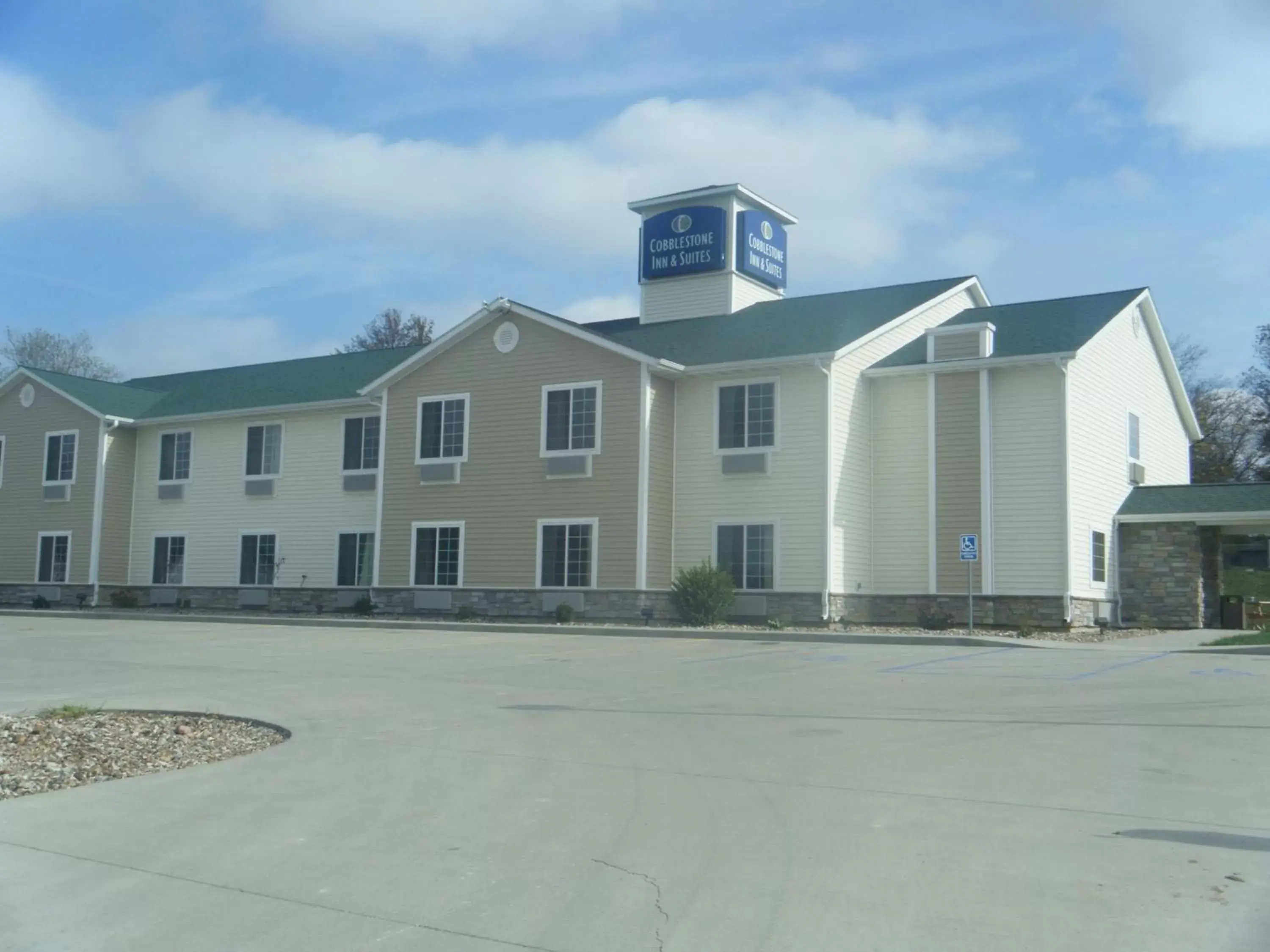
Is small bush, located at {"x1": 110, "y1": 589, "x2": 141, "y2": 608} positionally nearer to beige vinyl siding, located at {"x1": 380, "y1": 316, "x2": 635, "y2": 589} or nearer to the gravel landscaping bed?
beige vinyl siding, located at {"x1": 380, "y1": 316, "x2": 635, "y2": 589}

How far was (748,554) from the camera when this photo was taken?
1057 inches

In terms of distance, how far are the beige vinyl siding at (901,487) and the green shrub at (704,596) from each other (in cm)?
361

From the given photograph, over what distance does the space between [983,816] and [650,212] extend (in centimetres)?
2736

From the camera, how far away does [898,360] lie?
27562mm

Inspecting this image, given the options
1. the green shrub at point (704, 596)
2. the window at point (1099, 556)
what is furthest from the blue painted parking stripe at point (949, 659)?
the window at point (1099, 556)

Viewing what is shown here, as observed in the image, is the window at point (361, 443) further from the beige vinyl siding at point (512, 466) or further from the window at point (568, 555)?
the window at point (568, 555)

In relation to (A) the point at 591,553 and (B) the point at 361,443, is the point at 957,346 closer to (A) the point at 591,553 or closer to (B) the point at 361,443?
(A) the point at 591,553

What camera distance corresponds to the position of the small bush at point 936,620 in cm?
2467

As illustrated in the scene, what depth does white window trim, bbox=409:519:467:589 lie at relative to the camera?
96.6 ft

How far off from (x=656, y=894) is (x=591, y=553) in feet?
71.1

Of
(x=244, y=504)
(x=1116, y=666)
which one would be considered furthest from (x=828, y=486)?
(x=244, y=504)

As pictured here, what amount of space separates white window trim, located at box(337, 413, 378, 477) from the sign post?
15521 millimetres

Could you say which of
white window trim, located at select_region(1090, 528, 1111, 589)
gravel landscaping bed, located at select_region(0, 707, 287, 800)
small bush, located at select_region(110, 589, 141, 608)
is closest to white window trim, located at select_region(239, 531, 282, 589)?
small bush, located at select_region(110, 589, 141, 608)

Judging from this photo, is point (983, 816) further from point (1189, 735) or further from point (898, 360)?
point (898, 360)
